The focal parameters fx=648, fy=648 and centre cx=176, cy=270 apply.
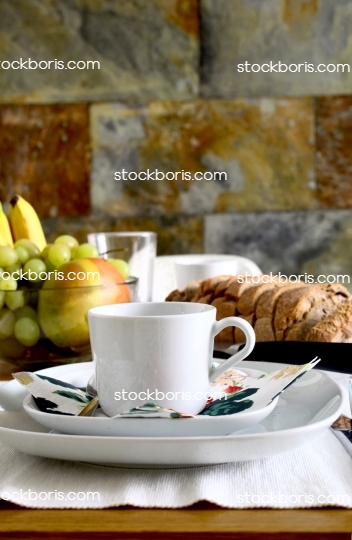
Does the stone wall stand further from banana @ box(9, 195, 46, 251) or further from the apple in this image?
the apple

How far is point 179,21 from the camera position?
2502mm

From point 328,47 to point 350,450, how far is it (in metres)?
2.35

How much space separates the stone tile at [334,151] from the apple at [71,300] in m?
1.92

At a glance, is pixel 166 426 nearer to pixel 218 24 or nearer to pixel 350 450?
pixel 350 450

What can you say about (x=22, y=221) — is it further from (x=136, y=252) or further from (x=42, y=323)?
(x=42, y=323)

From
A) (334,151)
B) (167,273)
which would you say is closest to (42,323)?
(167,273)

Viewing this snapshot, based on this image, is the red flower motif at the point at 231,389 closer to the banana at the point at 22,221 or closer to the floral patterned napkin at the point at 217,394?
the floral patterned napkin at the point at 217,394

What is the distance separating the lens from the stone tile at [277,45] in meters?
2.50

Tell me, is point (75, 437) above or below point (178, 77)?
below

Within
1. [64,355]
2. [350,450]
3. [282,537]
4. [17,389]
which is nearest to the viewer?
[282,537]

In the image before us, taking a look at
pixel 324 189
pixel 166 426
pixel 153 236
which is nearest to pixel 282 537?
Result: pixel 166 426

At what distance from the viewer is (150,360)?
0.47m

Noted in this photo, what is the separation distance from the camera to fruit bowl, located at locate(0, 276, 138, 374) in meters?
0.75

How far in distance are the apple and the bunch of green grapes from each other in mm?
15
